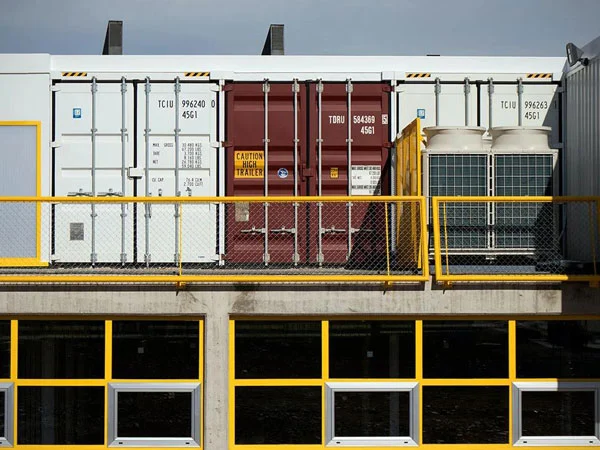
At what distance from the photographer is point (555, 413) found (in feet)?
36.6

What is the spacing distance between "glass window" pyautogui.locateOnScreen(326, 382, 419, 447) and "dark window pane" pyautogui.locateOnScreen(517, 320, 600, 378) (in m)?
1.45

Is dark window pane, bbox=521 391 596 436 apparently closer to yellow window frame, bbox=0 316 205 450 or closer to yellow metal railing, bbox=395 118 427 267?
yellow metal railing, bbox=395 118 427 267

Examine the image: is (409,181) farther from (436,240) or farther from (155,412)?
(155,412)

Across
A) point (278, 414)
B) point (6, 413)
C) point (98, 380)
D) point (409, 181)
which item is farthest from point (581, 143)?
Answer: point (6, 413)

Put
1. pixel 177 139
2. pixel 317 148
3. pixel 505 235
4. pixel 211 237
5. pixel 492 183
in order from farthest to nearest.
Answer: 1. pixel 317 148
2. pixel 177 139
3. pixel 211 237
4. pixel 492 183
5. pixel 505 235

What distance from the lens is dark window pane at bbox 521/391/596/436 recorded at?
11.1 metres

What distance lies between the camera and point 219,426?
1098 cm

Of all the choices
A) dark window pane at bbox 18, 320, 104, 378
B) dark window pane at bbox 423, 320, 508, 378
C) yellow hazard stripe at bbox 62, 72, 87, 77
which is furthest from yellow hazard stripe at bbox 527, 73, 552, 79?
dark window pane at bbox 18, 320, 104, 378

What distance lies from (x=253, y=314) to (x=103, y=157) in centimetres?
360

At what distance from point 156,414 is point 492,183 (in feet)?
17.0

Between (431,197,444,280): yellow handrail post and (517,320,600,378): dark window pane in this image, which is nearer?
(431,197,444,280): yellow handrail post

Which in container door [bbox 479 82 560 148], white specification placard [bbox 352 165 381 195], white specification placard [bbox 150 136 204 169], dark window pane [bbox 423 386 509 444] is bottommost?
dark window pane [bbox 423 386 509 444]

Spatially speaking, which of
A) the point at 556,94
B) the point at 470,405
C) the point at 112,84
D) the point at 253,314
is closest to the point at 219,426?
the point at 253,314

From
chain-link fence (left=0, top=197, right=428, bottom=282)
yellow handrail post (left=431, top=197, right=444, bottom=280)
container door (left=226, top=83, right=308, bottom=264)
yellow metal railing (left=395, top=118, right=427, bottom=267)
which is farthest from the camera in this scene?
container door (left=226, top=83, right=308, bottom=264)
